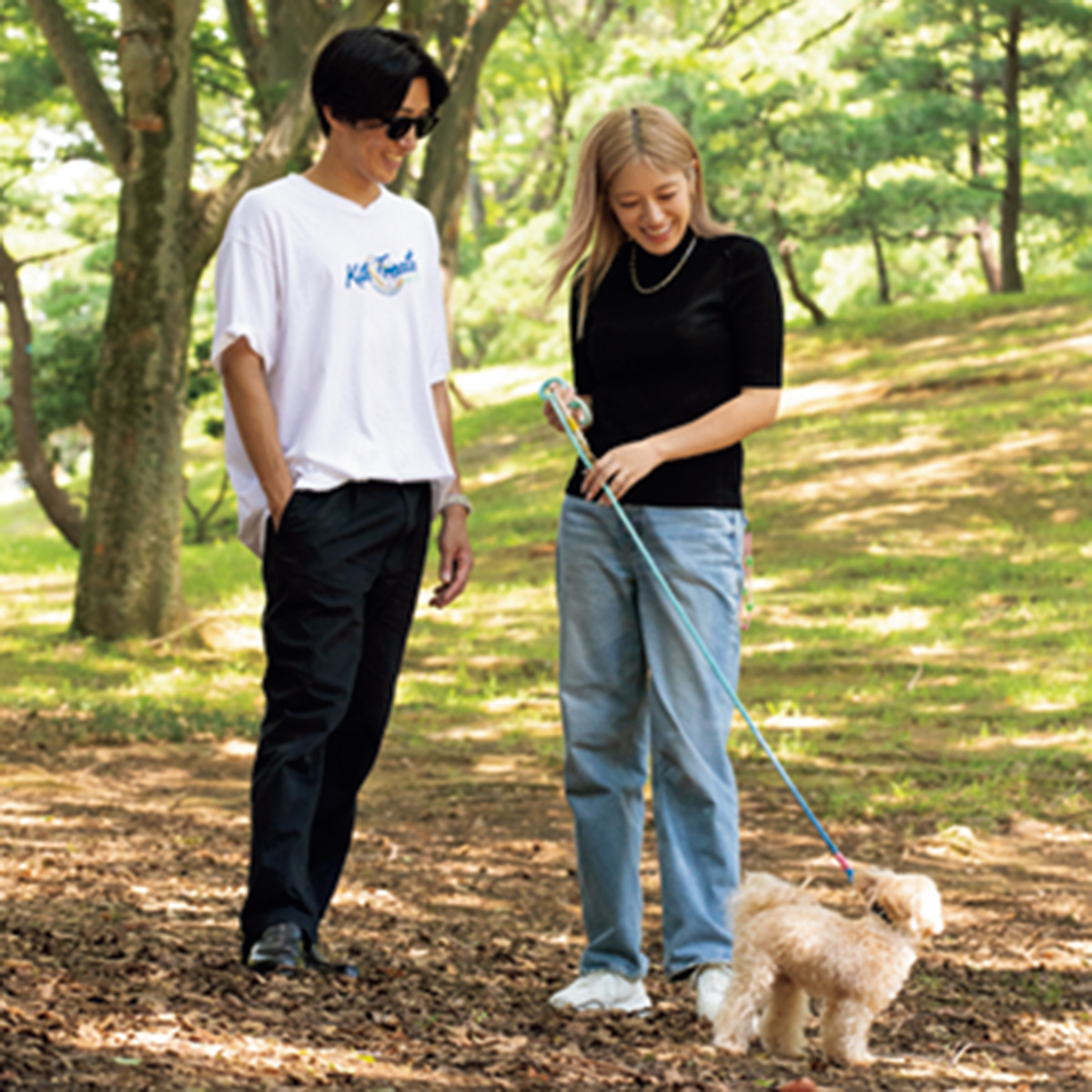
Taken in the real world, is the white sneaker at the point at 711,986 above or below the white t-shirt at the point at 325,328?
below

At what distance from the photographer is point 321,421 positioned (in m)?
3.04

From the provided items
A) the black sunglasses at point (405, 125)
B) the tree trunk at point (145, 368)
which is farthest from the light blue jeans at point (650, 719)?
the tree trunk at point (145, 368)

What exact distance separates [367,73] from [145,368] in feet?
21.5

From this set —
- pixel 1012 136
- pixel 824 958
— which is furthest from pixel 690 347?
pixel 1012 136

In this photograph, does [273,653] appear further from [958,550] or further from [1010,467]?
[1010,467]

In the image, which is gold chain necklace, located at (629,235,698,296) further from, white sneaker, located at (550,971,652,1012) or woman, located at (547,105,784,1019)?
white sneaker, located at (550,971,652,1012)

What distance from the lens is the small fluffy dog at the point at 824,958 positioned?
2.67m

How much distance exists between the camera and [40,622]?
445 inches

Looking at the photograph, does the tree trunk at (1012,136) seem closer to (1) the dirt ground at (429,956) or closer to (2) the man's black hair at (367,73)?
(1) the dirt ground at (429,956)

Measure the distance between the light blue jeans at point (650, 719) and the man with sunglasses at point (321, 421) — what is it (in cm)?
44

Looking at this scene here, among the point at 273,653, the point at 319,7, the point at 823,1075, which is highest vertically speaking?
the point at 319,7

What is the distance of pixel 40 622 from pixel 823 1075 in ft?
31.9

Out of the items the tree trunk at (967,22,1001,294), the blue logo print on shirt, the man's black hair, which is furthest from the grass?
the man's black hair

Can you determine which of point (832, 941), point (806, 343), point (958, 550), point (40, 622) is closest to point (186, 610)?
point (40, 622)
